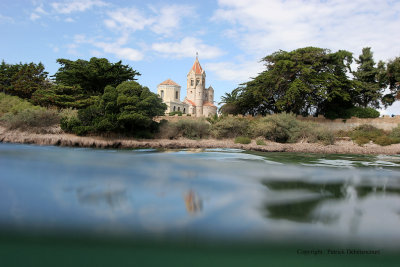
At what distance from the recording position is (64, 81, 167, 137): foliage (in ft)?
50.9

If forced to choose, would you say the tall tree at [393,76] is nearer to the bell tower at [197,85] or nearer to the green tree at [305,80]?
the green tree at [305,80]

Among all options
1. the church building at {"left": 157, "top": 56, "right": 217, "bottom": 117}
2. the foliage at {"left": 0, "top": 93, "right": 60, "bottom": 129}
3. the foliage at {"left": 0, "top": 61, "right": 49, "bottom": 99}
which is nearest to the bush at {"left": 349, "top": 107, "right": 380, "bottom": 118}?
the foliage at {"left": 0, "top": 93, "right": 60, "bottom": 129}

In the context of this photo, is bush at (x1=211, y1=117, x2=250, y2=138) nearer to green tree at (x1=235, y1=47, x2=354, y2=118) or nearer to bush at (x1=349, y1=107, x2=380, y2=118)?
green tree at (x1=235, y1=47, x2=354, y2=118)

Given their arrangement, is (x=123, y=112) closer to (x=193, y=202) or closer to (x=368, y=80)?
(x=193, y=202)

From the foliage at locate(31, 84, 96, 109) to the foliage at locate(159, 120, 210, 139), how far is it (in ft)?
29.6

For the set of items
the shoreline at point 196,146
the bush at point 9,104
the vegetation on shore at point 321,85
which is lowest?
the shoreline at point 196,146

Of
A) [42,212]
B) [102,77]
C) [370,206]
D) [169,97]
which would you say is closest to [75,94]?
[102,77]

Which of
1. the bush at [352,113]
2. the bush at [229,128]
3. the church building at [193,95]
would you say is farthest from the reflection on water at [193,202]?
the church building at [193,95]

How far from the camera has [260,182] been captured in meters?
5.27

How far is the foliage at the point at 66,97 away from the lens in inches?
914

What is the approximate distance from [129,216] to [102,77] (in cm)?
2343

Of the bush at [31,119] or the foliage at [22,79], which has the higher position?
the foliage at [22,79]

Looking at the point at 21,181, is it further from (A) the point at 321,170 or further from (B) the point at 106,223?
(A) the point at 321,170

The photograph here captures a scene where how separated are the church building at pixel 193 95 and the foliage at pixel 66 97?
2583 centimetres
